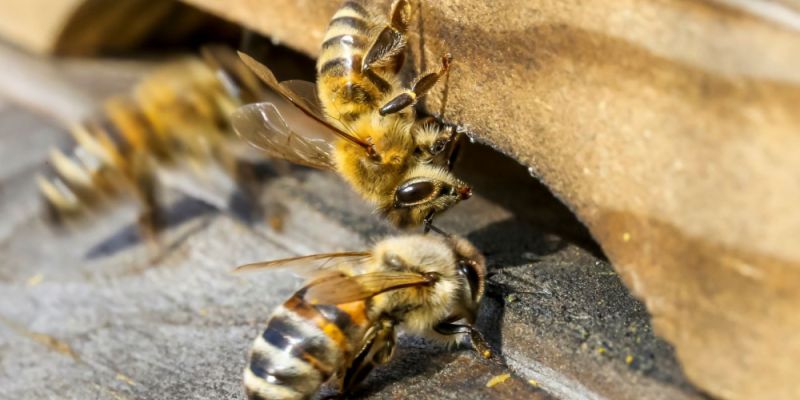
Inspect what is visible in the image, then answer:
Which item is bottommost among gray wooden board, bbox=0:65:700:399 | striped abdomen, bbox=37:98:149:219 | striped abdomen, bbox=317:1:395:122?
striped abdomen, bbox=37:98:149:219

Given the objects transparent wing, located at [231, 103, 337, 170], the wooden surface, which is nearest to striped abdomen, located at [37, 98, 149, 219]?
transparent wing, located at [231, 103, 337, 170]

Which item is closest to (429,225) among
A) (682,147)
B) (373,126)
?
(373,126)

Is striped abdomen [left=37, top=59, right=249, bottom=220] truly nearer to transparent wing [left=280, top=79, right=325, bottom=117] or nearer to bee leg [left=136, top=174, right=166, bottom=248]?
bee leg [left=136, top=174, right=166, bottom=248]

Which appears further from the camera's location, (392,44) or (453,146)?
(453,146)

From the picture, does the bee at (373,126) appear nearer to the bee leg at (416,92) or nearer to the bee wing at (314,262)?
the bee leg at (416,92)

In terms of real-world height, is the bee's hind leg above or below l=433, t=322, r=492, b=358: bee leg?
below

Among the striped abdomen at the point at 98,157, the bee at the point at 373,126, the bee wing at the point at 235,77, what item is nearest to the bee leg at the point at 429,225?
the bee at the point at 373,126

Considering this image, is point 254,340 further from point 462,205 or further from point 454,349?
point 462,205

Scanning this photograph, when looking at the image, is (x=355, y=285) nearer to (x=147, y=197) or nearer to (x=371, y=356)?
(x=371, y=356)
